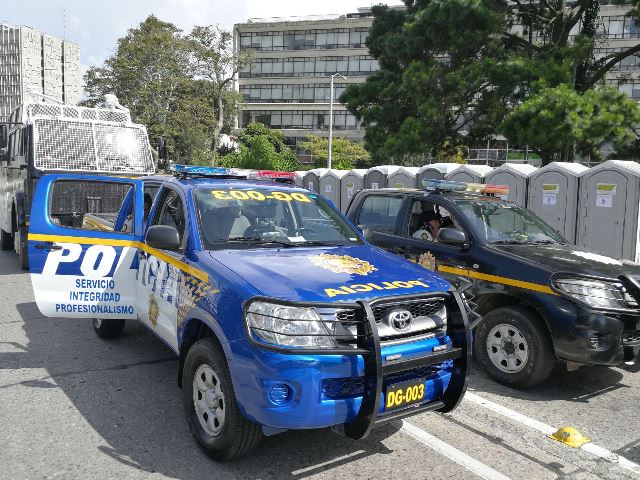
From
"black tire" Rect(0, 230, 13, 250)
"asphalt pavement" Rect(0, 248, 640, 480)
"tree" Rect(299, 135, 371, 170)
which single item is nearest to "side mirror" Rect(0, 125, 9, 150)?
"black tire" Rect(0, 230, 13, 250)

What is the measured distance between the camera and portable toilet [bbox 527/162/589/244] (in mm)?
10969

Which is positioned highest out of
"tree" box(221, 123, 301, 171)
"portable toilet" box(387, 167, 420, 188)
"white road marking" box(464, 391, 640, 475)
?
"tree" box(221, 123, 301, 171)

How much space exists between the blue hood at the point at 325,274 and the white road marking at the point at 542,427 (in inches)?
56.5

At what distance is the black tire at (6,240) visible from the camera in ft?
40.9

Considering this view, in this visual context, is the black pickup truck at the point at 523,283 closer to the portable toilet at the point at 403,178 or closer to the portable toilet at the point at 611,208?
the portable toilet at the point at 611,208

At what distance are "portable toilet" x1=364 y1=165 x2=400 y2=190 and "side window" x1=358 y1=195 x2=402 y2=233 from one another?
8438mm

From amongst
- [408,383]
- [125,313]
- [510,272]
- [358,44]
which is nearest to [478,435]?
[408,383]

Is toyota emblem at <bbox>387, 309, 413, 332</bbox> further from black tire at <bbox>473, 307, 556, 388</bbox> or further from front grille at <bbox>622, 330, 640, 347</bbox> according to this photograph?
front grille at <bbox>622, 330, 640, 347</bbox>

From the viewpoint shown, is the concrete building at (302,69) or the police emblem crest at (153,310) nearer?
the police emblem crest at (153,310)

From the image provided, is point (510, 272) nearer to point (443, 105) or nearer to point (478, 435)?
point (478, 435)

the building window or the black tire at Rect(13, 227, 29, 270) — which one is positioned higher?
the building window

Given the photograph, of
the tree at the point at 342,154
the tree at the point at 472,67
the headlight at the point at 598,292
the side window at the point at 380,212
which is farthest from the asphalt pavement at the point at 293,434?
the tree at the point at 342,154

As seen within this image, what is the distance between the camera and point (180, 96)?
3997 cm

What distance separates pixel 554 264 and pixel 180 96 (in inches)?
1515
